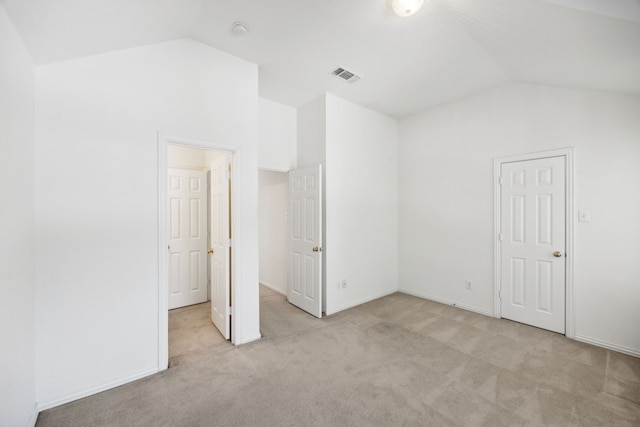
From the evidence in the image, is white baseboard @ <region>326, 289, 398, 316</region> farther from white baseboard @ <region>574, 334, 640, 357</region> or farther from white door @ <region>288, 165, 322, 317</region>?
white baseboard @ <region>574, 334, 640, 357</region>

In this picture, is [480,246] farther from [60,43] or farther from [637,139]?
[60,43]

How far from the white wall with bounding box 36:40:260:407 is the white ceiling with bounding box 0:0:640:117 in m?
A: 0.21

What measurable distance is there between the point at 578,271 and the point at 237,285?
386cm

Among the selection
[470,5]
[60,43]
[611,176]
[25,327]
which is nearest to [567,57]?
[470,5]

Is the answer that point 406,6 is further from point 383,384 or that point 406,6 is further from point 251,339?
point 251,339

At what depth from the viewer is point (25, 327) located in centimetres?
171

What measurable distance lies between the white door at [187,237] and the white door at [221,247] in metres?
0.94

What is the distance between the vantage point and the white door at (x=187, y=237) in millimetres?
3955

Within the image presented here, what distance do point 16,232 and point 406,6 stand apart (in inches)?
123

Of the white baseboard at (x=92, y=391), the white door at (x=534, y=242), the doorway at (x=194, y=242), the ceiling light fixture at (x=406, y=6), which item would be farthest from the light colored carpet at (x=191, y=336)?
the white door at (x=534, y=242)

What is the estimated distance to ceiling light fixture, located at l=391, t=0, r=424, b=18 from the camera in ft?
6.55

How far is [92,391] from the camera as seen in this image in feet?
6.76

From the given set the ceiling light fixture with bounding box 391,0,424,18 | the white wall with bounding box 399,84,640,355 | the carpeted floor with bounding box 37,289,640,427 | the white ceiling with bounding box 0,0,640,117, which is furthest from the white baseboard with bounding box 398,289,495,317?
the ceiling light fixture with bounding box 391,0,424,18

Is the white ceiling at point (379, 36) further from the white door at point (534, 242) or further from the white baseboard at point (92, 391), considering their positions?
the white baseboard at point (92, 391)
